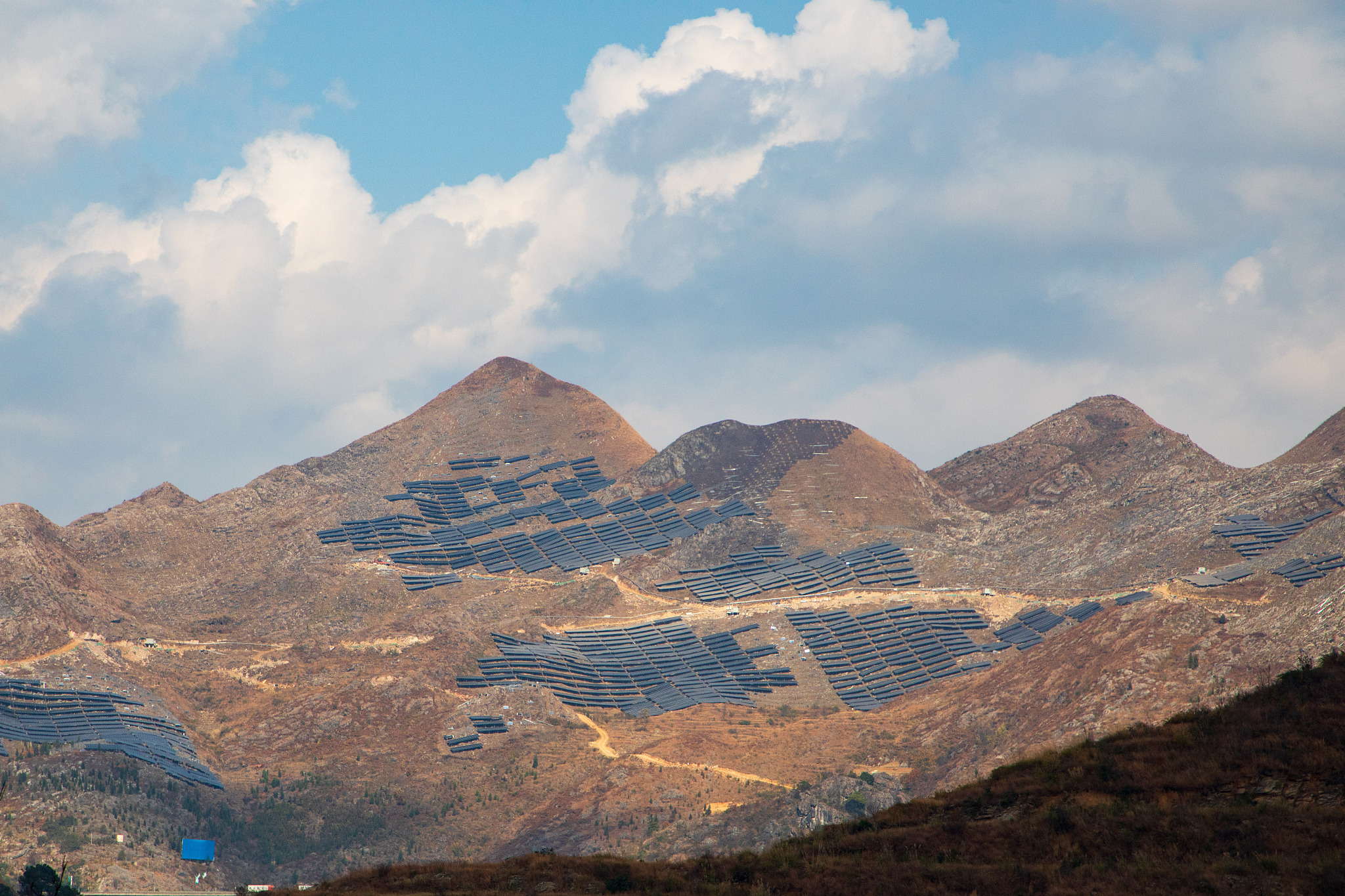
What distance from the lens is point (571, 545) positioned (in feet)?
410

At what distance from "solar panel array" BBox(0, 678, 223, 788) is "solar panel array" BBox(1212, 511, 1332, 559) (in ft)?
287

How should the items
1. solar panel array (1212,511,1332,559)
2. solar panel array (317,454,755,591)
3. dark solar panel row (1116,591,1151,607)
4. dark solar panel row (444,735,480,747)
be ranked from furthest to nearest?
solar panel array (317,454,755,591), solar panel array (1212,511,1332,559), dark solar panel row (1116,591,1151,607), dark solar panel row (444,735,480,747)

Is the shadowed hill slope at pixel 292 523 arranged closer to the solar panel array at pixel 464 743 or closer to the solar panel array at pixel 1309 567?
the solar panel array at pixel 464 743

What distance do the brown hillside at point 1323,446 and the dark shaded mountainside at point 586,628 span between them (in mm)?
646

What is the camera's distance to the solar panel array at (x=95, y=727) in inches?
2904

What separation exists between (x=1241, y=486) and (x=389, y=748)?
85360mm

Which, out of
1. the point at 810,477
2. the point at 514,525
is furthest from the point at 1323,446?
the point at 514,525

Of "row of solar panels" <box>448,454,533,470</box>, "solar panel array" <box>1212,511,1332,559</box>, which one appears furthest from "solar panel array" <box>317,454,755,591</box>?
"solar panel array" <box>1212,511,1332,559</box>

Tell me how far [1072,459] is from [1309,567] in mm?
52325

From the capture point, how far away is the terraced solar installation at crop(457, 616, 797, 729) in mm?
92750

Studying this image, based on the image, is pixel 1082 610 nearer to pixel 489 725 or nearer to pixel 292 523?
pixel 489 725

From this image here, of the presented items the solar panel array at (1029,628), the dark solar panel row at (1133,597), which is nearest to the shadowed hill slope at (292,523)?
the solar panel array at (1029,628)

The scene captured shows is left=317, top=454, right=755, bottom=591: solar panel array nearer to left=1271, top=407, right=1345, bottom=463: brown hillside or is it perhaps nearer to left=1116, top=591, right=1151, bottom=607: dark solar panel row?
left=1116, top=591, right=1151, bottom=607: dark solar panel row

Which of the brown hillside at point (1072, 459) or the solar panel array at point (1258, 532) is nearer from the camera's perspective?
the solar panel array at point (1258, 532)
